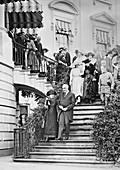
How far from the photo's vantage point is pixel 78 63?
63.9 ft

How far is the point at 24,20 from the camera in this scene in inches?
822

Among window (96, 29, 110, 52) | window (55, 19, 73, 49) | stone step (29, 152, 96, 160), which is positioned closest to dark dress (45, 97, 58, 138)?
stone step (29, 152, 96, 160)

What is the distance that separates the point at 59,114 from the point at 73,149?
1272 millimetres

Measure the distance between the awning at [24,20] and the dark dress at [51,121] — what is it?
5.17 meters

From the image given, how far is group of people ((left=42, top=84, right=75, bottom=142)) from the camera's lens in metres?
16.1

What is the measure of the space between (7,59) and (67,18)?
432 inches

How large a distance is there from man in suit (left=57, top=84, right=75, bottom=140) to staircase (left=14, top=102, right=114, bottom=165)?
364 millimetres

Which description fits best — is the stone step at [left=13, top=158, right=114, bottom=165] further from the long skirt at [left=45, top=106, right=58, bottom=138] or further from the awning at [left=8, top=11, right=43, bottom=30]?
the awning at [left=8, top=11, right=43, bottom=30]

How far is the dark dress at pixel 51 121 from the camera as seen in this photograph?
16.5 meters

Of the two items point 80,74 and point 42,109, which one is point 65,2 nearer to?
point 80,74

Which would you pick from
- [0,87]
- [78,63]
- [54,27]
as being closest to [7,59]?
[0,87]

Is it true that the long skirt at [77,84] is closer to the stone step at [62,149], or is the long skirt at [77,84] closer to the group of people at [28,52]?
the group of people at [28,52]

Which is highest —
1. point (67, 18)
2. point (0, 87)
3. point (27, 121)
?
point (67, 18)

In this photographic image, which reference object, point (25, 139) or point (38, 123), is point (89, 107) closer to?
point (38, 123)
